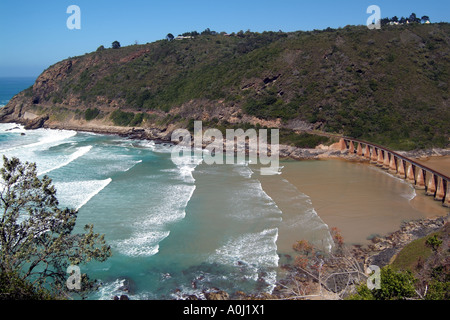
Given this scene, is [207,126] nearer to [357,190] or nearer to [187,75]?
[187,75]

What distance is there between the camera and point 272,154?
43.6 meters

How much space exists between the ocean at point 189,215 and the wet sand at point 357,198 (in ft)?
0.63

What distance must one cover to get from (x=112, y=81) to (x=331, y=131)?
4439cm

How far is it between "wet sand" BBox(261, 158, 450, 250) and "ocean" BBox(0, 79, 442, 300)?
0.63 feet

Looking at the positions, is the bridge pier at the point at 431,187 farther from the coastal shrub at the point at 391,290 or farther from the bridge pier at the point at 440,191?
the coastal shrub at the point at 391,290

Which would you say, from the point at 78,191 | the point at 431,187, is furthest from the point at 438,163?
the point at 78,191

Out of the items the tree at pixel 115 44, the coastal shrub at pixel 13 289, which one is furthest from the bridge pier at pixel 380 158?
the tree at pixel 115 44

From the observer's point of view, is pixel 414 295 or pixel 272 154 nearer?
pixel 414 295

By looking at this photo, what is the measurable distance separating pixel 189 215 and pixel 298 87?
108 feet

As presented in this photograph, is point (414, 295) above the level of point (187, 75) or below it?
below

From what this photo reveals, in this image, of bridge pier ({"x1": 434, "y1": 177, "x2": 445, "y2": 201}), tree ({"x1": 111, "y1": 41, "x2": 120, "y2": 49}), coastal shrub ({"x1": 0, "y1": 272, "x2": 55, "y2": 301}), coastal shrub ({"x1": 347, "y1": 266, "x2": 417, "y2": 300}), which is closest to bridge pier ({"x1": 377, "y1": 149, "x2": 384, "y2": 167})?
bridge pier ({"x1": 434, "y1": 177, "x2": 445, "y2": 201})

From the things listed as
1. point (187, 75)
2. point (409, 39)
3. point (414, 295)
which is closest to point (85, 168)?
point (414, 295)

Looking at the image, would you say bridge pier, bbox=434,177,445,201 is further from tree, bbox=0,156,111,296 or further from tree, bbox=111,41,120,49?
tree, bbox=111,41,120,49
